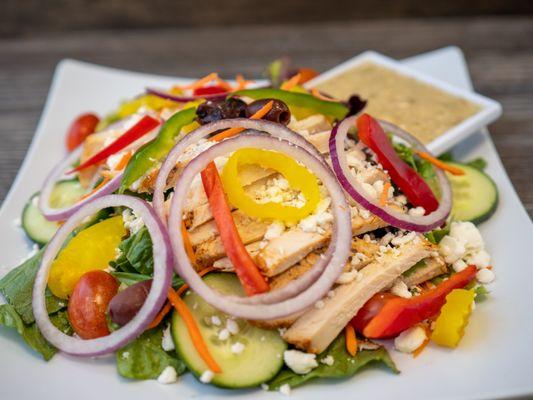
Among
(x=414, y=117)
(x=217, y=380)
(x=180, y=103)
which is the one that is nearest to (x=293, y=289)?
(x=217, y=380)

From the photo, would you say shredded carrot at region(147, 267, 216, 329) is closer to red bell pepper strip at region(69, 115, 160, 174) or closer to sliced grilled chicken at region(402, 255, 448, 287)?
sliced grilled chicken at region(402, 255, 448, 287)

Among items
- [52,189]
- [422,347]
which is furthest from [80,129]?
[422,347]

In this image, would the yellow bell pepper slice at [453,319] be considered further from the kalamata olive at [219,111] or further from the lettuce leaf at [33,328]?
the lettuce leaf at [33,328]

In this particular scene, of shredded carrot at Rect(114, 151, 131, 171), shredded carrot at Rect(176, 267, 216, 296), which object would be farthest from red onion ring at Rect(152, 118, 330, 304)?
shredded carrot at Rect(114, 151, 131, 171)

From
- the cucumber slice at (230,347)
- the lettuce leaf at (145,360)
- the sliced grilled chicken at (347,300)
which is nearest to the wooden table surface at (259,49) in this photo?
the sliced grilled chicken at (347,300)

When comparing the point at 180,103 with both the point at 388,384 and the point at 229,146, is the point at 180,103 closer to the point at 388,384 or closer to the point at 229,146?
the point at 229,146

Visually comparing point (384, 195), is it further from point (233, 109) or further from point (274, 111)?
point (233, 109)

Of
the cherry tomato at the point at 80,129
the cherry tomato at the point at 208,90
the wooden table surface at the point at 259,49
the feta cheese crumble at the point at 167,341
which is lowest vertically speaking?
the wooden table surface at the point at 259,49
